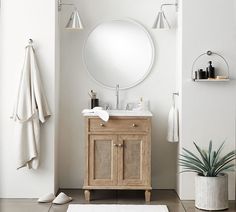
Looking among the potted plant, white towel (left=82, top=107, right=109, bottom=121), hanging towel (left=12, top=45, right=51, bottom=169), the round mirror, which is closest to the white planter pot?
the potted plant

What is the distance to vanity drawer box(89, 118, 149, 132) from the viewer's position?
201 inches

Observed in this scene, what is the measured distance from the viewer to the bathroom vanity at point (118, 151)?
512 cm

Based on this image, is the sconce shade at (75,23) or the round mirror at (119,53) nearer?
the sconce shade at (75,23)

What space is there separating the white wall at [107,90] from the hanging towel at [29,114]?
0.57 metres

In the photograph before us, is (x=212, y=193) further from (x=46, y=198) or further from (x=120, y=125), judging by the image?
(x=46, y=198)

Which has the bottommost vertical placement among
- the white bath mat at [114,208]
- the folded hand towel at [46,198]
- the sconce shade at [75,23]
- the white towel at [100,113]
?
the white bath mat at [114,208]

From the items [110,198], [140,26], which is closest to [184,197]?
[110,198]

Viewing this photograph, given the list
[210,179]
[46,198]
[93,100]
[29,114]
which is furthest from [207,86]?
[46,198]

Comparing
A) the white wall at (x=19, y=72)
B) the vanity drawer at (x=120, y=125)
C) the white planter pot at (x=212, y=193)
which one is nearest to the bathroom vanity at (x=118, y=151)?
the vanity drawer at (x=120, y=125)

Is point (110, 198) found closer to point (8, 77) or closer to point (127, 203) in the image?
point (127, 203)

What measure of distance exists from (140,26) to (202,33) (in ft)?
2.40

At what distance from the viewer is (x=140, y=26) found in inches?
221

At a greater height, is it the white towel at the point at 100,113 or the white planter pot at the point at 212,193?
the white towel at the point at 100,113

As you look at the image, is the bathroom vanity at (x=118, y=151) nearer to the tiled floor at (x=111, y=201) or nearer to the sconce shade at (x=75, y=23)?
the tiled floor at (x=111, y=201)
